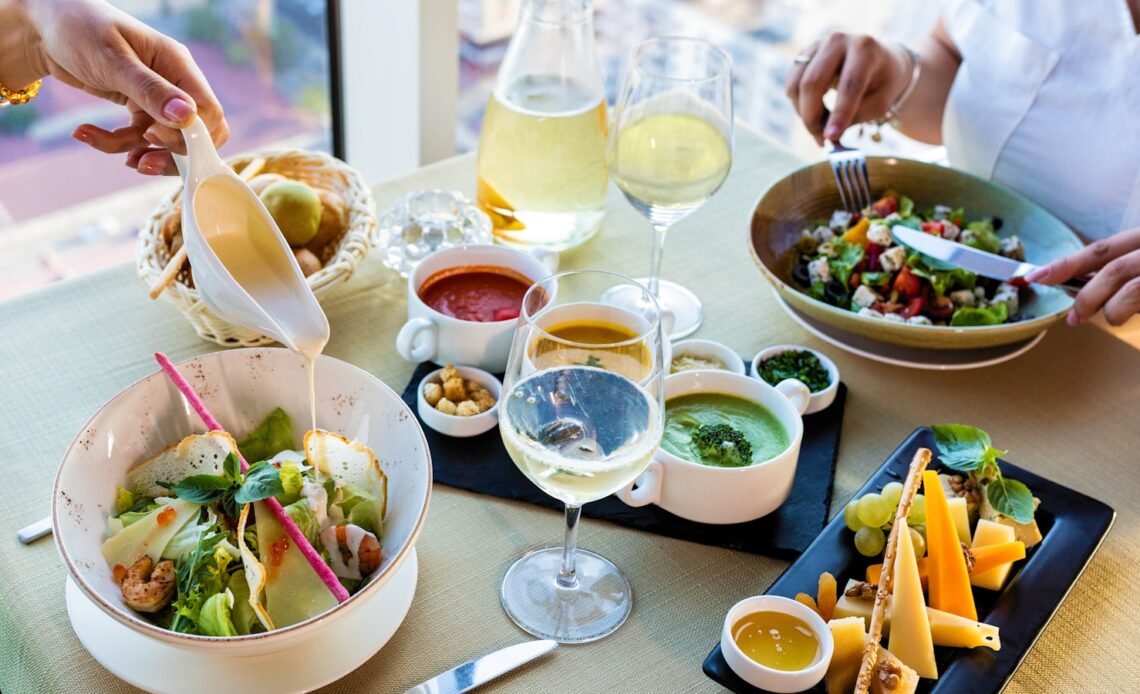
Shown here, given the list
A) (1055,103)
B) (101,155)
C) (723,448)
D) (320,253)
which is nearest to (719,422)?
(723,448)

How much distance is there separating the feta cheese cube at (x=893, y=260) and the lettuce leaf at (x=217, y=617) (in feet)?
3.00

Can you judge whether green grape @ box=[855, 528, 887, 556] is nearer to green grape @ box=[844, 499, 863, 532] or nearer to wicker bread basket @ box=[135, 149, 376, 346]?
green grape @ box=[844, 499, 863, 532]

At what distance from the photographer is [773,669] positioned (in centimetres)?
84

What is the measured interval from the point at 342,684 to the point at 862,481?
593 millimetres

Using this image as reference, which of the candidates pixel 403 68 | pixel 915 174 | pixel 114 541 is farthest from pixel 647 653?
pixel 403 68

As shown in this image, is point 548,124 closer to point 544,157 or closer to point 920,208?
point 544,157

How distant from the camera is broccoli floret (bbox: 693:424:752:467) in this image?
1.04 metres

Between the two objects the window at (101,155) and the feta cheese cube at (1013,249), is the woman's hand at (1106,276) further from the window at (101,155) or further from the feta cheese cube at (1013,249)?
the window at (101,155)

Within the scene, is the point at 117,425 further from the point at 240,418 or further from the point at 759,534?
the point at 759,534

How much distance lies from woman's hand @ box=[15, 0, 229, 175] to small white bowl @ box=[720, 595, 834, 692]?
709 mm

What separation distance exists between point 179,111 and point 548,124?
0.52 meters

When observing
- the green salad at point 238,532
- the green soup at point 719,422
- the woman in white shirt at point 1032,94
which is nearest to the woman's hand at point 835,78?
the woman in white shirt at point 1032,94

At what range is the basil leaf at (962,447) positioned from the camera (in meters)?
1.06

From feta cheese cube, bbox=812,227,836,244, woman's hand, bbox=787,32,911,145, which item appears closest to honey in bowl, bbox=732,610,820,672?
feta cheese cube, bbox=812,227,836,244
